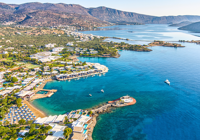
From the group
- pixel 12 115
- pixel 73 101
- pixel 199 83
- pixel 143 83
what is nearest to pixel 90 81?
pixel 73 101

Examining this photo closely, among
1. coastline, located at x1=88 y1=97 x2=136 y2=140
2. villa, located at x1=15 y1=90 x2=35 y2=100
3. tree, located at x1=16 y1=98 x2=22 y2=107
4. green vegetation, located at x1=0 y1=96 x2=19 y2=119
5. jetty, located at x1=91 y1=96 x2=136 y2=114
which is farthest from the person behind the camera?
villa, located at x1=15 y1=90 x2=35 y2=100

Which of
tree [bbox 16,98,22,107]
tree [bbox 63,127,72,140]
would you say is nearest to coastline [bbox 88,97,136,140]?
tree [bbox 63,127,72,140]

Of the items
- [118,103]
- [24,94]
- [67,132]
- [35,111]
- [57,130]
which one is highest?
[24,94]

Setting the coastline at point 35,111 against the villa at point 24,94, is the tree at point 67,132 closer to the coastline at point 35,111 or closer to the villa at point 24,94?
the coastline at point 35,111

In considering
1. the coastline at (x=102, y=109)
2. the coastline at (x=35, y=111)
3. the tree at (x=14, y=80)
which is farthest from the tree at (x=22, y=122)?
the tree at (x=14, y=80)

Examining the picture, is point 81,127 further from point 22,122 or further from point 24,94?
point 24,94

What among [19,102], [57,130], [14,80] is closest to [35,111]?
[19,102]

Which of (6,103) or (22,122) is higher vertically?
(6,103)

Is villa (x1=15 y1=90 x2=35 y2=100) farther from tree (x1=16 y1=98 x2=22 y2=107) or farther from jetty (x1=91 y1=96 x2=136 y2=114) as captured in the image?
jetty (x1=91 y1=96 x2=136 y2=114)

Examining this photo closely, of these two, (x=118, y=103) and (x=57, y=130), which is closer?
(x=57, y=130)

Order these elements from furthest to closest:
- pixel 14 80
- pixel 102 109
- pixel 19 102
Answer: pixel 14 80
pixel 19 102
pixel 102 109

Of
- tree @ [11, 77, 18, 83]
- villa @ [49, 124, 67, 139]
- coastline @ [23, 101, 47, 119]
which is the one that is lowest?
coastline @ [23, 101, 47, 119]

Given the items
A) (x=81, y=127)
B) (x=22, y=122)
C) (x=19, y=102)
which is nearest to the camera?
(x=81, y=127)
